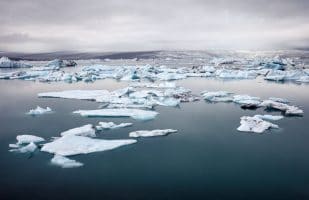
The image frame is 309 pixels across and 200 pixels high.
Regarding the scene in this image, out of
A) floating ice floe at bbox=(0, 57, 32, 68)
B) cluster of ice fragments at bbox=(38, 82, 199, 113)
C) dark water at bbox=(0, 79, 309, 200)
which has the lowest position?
dark water at bbox=(0, 79, 309, 200)

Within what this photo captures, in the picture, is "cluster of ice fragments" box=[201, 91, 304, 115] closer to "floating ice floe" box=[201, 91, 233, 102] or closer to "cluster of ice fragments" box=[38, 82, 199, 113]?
"floating ice floe" box=[201, 91, 233, 102]

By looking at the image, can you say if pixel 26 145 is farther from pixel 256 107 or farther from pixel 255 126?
pixel 256 107

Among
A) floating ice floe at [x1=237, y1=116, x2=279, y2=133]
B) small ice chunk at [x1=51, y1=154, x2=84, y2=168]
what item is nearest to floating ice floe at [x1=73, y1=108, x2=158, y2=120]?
floating ice floe at [x1=237, y1=116, x2=279, y2=133]

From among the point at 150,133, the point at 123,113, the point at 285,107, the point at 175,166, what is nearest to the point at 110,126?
the point at 150,133

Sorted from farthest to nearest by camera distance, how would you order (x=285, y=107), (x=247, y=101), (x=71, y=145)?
(x=247, y=101)
(x=285, y=107)
(x=71, y=145)

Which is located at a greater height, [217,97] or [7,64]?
[7,64]

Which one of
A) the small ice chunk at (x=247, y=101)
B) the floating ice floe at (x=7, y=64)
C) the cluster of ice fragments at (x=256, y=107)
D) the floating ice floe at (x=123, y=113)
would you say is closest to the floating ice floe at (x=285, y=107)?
the cluster of ice fragments at (x=256, y=107)
